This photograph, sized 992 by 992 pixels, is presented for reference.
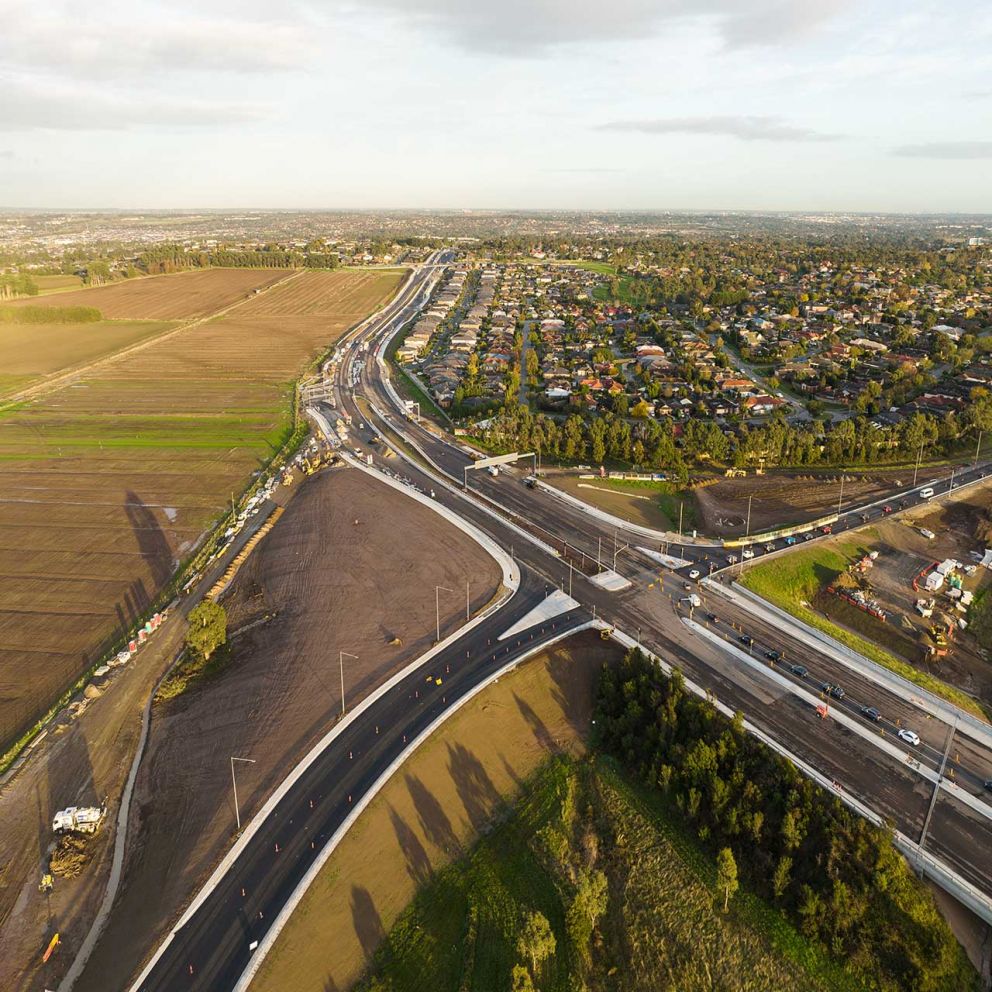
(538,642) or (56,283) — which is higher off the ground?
(56,283)

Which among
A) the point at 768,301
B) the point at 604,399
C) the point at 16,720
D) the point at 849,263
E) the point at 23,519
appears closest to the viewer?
the point at 16,720

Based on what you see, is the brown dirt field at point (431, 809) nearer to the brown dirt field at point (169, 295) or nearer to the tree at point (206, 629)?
the tree at point (206, 629)

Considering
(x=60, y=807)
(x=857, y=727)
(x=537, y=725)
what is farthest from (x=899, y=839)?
(x=60, y=807)

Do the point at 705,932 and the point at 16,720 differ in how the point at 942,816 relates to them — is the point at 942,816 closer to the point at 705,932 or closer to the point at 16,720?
the point at 705,932

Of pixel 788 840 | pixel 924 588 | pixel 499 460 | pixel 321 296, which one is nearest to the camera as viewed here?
pixel 788 840

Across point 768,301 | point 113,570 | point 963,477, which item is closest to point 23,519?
point 113,570

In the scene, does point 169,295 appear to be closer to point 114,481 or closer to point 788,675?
point 114,481
